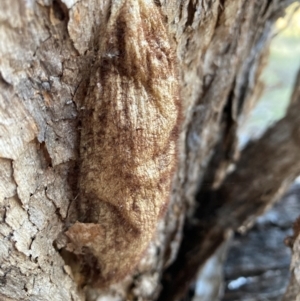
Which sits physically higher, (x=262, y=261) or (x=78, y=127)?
(x=262, y=261)

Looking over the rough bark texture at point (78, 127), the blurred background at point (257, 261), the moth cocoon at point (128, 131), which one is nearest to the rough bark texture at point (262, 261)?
the blurred background at point (257, 261)

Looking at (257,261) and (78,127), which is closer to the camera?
(78,127)

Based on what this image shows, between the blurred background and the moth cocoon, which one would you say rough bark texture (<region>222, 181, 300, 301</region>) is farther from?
the moth cocoon

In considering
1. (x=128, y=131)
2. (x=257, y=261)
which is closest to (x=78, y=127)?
(x=128, y=131)

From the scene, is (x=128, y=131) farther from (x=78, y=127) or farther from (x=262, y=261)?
(x=262, y=261)

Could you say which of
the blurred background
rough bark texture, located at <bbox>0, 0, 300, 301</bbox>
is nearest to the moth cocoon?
rough bark texture, located at <bbox>0, 0, 300, 301</bbox>

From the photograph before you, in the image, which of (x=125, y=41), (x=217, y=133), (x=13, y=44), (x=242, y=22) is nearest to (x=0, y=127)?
(x=13, y=44)
